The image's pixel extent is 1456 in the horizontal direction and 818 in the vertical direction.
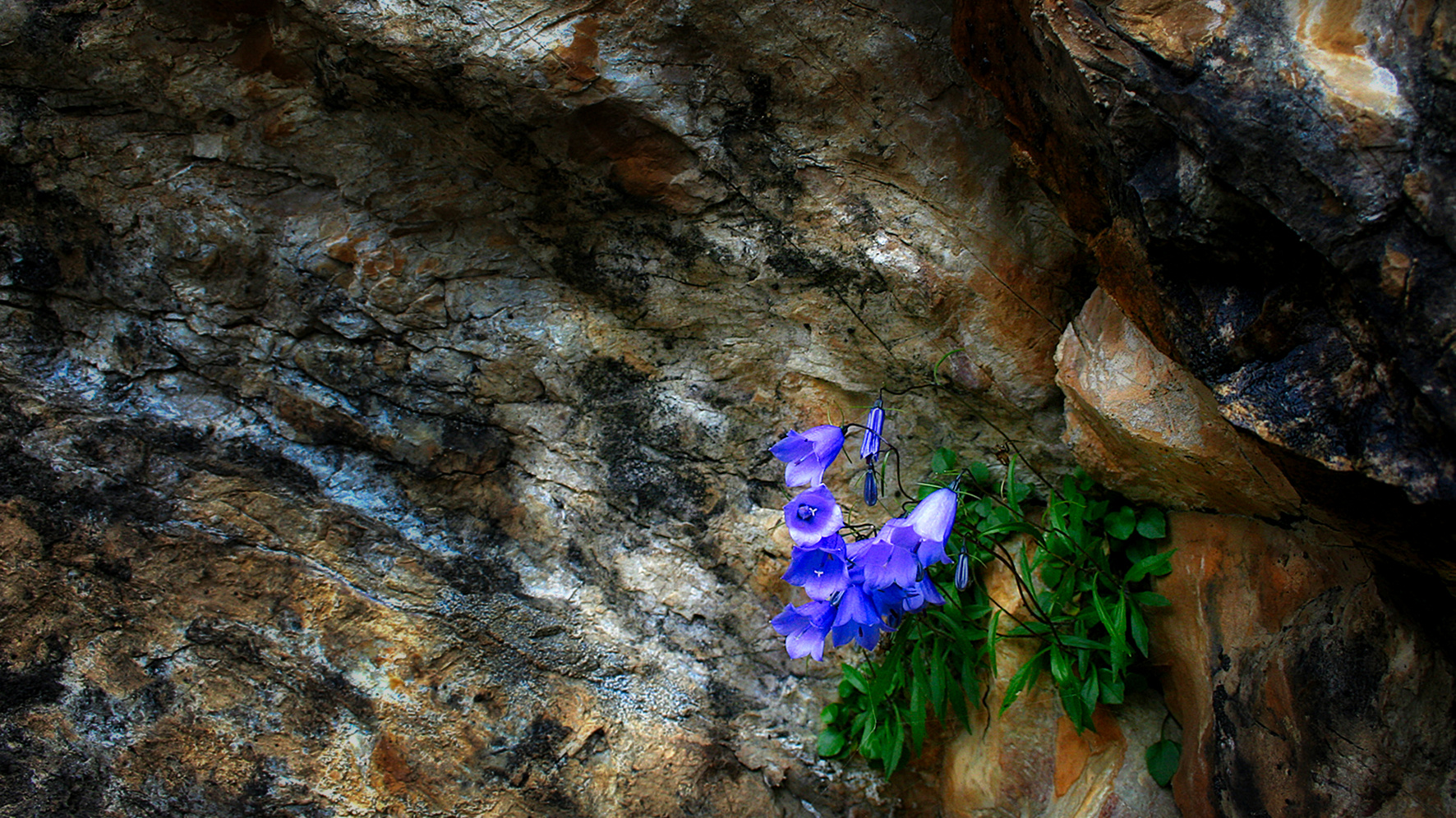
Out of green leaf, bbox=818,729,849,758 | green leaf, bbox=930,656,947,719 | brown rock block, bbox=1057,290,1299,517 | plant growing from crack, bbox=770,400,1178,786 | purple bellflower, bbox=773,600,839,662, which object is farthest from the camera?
green leaf, bbox=818,729,849,758

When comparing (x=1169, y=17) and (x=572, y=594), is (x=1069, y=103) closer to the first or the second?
(x=1169, y=17)

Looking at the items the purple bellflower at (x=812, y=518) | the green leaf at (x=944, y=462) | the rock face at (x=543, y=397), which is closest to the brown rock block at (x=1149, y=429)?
the rock face at (x=543, y=397)

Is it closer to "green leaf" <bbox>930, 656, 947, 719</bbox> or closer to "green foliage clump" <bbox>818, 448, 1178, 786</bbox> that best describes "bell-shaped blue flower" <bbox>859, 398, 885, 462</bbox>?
"green foliage clump" <bbox>818, 448, 1178, 786</bbox>

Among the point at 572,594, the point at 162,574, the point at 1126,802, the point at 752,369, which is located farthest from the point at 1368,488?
the point at 162,574

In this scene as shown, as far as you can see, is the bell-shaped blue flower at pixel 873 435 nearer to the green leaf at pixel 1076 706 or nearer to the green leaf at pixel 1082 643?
the green leaf at pixel 1082 643

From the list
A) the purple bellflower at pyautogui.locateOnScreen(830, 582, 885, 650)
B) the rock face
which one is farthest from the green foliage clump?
the purple bellflower at pyautogui.locateOnScreen(830, 582, 885, 650)

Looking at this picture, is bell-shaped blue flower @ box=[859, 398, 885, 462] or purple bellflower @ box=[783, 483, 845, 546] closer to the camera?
purple bellflower @ box=[783, 483, 845, 546]

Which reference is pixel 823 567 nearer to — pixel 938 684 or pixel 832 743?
pixel 938 684

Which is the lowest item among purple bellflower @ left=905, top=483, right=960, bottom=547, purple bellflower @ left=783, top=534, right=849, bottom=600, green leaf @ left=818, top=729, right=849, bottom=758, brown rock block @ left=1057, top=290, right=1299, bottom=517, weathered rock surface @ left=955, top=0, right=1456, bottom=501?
green leaf @ left=818, top=729, right=849, bottom=758
